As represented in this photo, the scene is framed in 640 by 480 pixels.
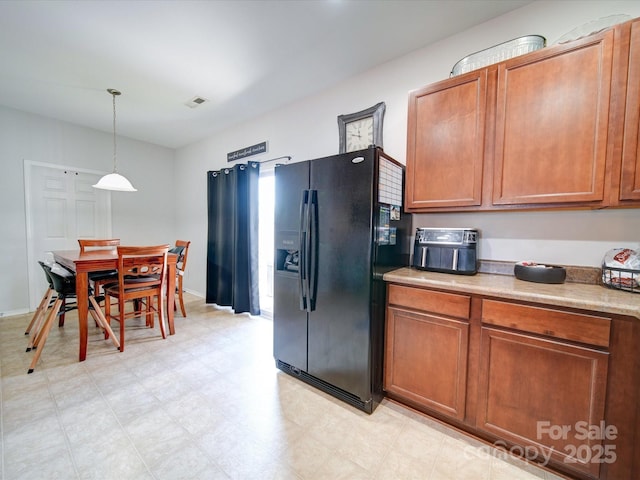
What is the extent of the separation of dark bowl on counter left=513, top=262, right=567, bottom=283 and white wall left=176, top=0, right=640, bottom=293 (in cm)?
21

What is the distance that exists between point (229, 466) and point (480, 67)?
277 centimetres

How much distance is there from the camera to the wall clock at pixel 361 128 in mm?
2273

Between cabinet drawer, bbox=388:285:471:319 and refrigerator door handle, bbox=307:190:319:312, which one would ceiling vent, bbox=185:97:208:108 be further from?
cabinet drawer, bbox=388:285:471:319

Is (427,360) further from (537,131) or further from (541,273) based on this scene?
(537,131)

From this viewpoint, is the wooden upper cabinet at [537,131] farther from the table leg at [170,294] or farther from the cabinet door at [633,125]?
the table leg at [170,294]

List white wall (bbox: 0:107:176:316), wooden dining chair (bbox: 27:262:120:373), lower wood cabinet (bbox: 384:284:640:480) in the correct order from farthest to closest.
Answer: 1. white wall (bbox: 0:107:176:316)
2. wooden dining chair (bbox: 27:262:120:373)
3. lower wood cabinet (bbox: 384:284:640:480)

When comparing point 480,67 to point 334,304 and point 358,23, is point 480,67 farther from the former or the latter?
point 334,304

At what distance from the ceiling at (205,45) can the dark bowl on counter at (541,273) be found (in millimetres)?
1721

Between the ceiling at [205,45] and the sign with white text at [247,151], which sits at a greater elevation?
the ceiling at [205,45]

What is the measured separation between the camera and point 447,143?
1.69 m

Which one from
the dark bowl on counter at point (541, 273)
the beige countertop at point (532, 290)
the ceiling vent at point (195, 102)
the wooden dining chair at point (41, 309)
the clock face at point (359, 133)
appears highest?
the ceiling vent at point (195, 102)

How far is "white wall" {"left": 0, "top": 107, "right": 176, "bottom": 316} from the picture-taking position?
326 cm

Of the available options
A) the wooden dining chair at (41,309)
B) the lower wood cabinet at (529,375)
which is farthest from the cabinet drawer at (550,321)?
the wooden dining chair at (41,309)

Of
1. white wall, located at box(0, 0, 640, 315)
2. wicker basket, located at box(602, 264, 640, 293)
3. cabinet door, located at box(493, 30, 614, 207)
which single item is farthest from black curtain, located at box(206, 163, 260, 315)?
wicker basket, located at box(602, 264, 640, 293)
